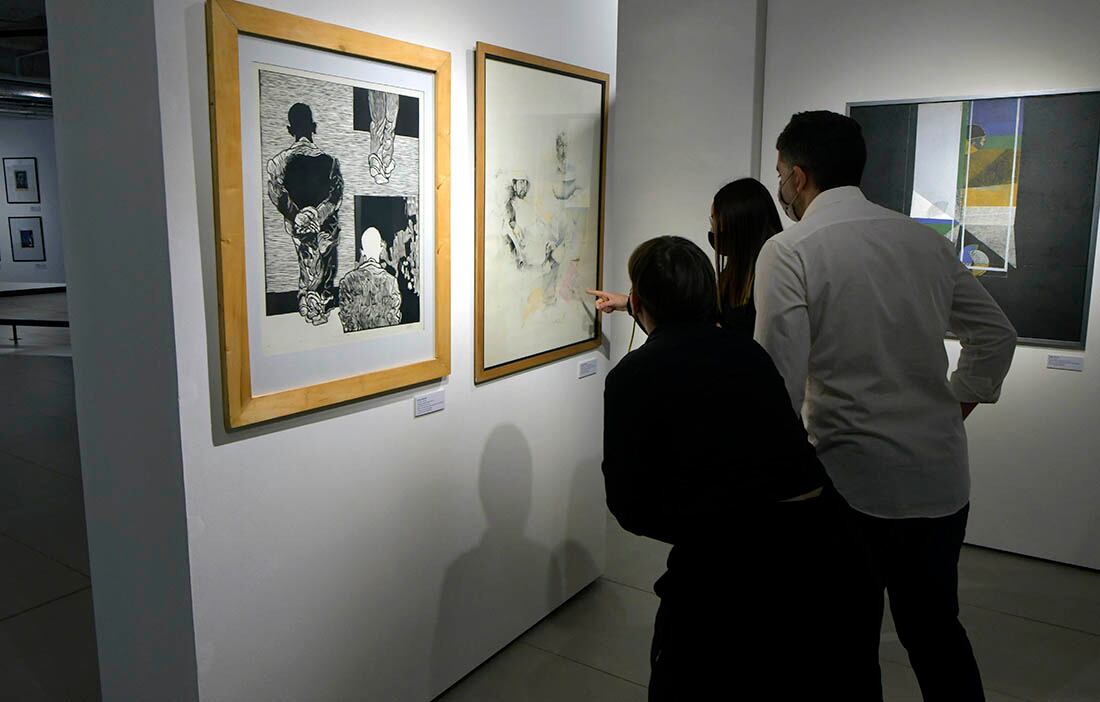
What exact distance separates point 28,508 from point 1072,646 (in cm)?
547

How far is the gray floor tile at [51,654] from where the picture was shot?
3027 millimetres

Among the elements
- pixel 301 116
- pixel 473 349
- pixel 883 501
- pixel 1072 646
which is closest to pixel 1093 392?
pixel 1072 646

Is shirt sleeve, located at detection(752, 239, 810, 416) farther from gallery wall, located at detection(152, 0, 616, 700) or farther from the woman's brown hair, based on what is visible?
gallery wall, located at detection(152, 0, 616, 700)

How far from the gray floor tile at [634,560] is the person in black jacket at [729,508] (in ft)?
6.96

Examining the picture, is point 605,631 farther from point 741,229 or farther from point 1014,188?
point 1014,188

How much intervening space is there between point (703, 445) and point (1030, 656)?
2.51 metres

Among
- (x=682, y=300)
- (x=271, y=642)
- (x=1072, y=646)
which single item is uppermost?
(x=682, y=300)

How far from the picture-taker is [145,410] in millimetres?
2045

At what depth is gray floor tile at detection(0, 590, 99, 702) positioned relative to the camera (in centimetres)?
303

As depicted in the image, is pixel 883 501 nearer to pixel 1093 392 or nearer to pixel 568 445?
pixel 568 445

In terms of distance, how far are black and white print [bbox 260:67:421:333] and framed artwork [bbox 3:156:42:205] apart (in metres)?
16.2

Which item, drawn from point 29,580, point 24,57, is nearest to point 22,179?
point 24,57

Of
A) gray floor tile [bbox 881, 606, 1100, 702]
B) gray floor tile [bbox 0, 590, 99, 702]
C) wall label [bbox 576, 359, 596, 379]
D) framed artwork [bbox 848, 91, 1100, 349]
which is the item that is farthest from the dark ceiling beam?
gray floor tile [bbox 881, 606, 1100, 702]

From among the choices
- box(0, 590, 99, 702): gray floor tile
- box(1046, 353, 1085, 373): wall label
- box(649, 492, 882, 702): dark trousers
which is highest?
box(1046, 353, 1085, 373): wall label
